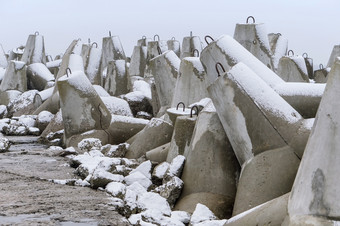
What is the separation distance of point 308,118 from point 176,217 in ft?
5.45

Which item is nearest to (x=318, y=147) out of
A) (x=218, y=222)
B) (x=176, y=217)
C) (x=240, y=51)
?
(x=218, y=222)

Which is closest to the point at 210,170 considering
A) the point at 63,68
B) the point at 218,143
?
the point at 218,143

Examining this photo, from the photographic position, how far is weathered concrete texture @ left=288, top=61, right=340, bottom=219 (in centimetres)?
357

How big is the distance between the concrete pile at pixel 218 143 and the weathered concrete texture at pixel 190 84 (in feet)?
0.05

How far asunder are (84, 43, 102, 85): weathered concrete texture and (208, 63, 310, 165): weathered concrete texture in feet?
32.1

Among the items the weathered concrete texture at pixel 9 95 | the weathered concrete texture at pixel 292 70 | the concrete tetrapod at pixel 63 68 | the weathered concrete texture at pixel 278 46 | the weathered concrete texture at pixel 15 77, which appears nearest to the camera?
the concrete tetrapod at pixel 63 68

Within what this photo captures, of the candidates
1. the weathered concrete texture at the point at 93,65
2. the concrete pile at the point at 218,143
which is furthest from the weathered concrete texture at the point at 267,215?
the weathered concrete texture at the point at 93,65

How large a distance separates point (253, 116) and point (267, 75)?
1136 mm

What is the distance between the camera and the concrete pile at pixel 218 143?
12.6 feet

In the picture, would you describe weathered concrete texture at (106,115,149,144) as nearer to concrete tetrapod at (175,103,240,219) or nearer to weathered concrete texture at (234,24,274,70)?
weathered concrete texture at (234,24,274,70)

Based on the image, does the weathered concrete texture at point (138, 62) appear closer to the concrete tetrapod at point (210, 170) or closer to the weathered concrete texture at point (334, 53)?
the weathered concrete texture at point (334, 53)

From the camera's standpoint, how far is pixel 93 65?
1535cm

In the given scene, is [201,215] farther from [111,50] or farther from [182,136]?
[111,50]

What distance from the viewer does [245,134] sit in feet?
17.6
